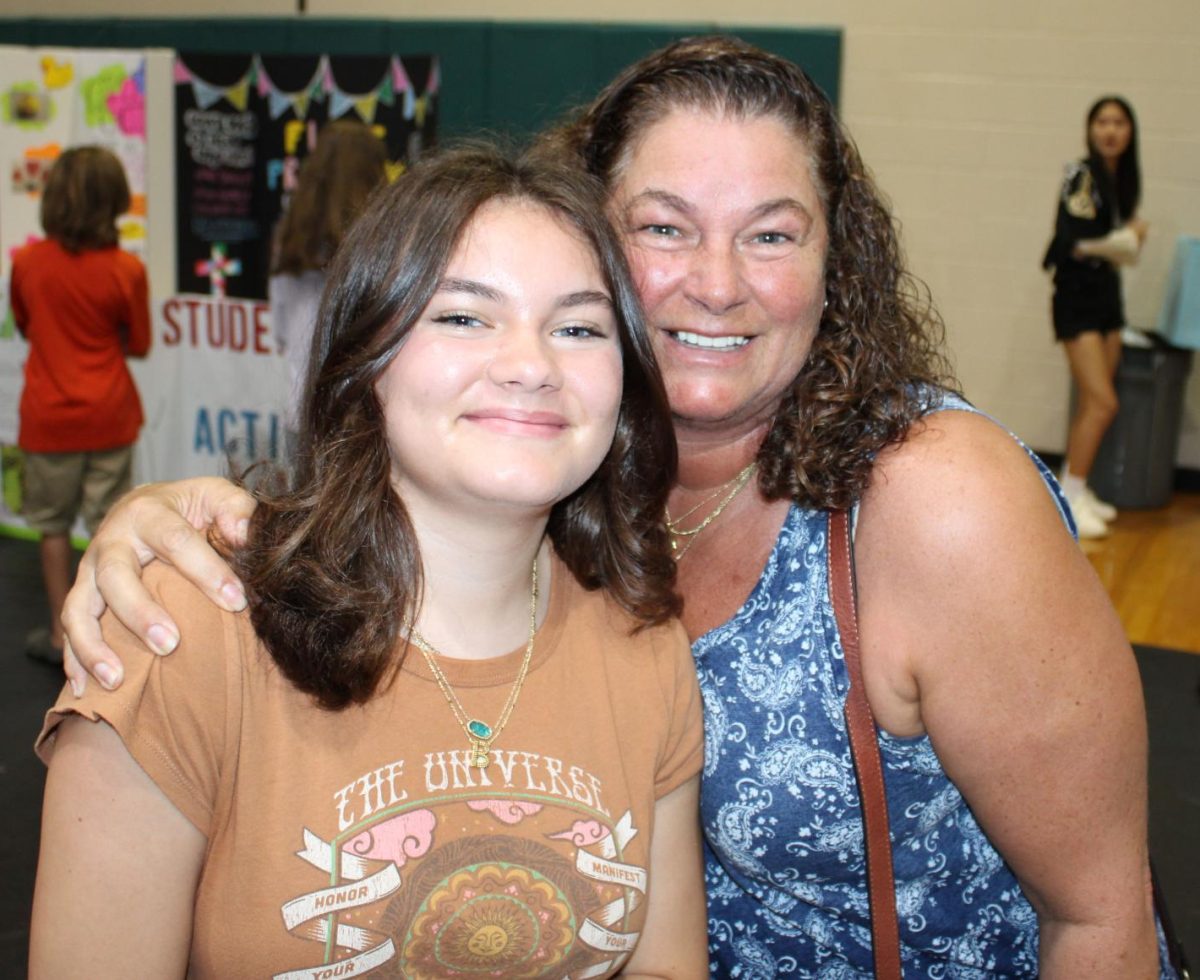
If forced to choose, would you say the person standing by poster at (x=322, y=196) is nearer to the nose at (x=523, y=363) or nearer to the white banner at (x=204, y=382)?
the white banner at (x=204, y=382)

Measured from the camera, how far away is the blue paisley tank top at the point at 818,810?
154cm

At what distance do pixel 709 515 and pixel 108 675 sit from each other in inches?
35.2

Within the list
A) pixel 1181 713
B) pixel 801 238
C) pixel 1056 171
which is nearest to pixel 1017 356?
pixel 1056 171

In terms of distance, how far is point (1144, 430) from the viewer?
256 inches

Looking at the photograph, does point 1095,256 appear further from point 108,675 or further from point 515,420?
point 108,675

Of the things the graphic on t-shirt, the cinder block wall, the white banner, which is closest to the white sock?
the cinder block wall

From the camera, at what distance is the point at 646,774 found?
58.7 inches

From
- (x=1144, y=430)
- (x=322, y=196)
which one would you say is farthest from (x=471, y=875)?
(x=1144, y=430)

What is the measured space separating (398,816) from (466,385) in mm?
476

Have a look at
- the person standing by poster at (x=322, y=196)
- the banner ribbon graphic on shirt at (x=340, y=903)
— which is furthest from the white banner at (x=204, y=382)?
the banner ribbon graphic on shirt at (x=340, y=903)

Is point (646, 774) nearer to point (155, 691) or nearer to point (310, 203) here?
point (155, 691)

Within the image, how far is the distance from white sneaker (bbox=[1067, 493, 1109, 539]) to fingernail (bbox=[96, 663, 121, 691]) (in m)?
5.62

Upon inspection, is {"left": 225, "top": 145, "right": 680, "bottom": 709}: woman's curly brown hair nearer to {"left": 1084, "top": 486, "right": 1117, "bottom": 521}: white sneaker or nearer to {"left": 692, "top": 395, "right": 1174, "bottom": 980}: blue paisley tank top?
{"left": 692, "top": 395, "right": 1174, "bottom": 980}: blue paisley tank top

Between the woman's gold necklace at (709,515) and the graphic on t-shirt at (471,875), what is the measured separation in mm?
461
